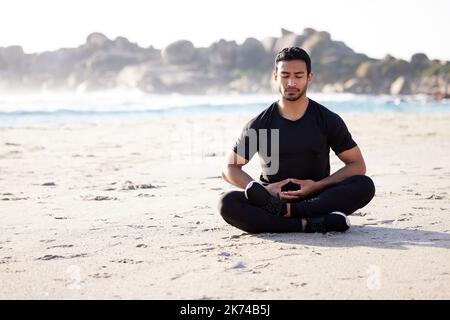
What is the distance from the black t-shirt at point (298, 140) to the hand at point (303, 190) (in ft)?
0.35

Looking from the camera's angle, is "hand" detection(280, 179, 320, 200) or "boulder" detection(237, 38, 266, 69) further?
"boulder" detection(237, 38, 266, 69)

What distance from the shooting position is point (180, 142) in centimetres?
1180

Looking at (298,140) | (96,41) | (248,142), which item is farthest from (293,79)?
(96,41)

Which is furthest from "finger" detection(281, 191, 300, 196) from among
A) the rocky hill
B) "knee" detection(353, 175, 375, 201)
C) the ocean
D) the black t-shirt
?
the rocky hill

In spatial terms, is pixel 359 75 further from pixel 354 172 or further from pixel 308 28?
pixel 354 172

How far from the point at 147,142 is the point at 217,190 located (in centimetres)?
605

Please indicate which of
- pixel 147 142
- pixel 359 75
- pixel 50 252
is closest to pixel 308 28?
pixel 359 75

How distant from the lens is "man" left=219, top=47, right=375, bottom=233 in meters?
4.04

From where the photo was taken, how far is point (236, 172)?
4234mm

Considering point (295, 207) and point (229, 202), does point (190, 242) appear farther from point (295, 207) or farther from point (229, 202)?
point (295, 207)

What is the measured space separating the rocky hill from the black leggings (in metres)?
86.3

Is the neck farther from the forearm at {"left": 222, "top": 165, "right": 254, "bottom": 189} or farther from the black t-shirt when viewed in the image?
the forearm at {"left": 222, "top": 165, "right": 254, "bottom": 189}

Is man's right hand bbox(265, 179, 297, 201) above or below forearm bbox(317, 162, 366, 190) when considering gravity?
below

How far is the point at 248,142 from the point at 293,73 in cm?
55
